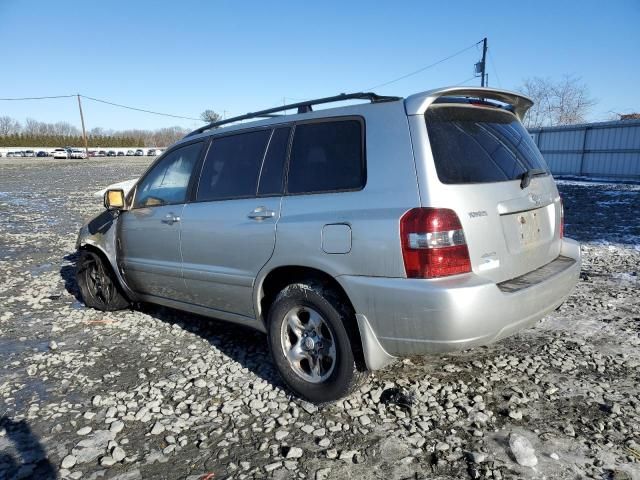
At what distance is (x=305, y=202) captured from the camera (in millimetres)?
2947

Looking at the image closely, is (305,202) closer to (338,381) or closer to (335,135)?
(335,135)

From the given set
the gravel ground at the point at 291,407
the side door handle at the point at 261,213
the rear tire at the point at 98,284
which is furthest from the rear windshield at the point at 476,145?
the rear tire at the point at 98,284

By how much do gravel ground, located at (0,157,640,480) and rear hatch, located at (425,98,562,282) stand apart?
0.86 m

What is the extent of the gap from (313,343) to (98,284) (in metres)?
3.09

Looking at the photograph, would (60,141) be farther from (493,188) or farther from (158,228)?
(493,188)

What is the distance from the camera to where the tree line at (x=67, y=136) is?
85631 mm

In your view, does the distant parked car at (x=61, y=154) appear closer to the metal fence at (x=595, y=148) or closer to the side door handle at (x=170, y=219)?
the metal fence at (x=595, y=148)

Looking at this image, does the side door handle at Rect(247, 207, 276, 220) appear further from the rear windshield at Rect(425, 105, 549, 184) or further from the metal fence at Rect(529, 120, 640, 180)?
the metal fence at Rect(529, 120, 640, 180)

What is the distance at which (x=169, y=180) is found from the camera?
13.5 feet

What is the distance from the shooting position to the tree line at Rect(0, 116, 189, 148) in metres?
85.6

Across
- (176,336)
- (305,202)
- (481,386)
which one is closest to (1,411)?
(176,336)

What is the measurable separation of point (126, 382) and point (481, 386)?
254 centimetres

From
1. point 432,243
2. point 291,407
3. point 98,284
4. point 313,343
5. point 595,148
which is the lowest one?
point 291,407

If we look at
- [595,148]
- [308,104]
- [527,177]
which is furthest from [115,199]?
[595,148]
